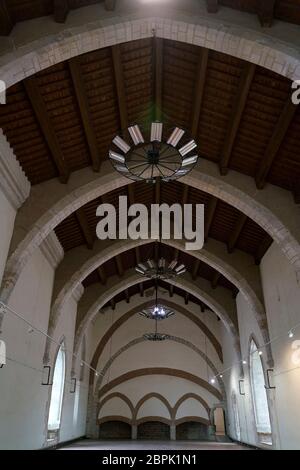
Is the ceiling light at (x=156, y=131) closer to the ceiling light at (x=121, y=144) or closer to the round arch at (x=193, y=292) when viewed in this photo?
the ceiling light at (x=121, y=144)

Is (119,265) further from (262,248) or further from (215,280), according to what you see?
(262,248)

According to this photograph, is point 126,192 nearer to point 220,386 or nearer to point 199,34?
point 199,34

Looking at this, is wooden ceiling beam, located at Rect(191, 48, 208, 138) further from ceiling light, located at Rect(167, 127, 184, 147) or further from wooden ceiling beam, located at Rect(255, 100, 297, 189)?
ceiling light, located at Rect(167, 127, 184, 147)

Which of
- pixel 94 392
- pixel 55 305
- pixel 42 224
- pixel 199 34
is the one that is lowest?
pixel 94 392

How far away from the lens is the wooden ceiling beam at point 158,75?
22.4ft

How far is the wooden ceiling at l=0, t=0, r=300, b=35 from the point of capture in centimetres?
547

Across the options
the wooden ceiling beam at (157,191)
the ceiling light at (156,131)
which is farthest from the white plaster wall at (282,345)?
the ceiling light at (156,131)

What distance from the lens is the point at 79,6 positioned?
5.91m

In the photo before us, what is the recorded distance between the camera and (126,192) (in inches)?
439

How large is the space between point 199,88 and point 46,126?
3.31 metres

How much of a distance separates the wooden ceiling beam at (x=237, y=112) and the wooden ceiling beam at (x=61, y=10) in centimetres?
328

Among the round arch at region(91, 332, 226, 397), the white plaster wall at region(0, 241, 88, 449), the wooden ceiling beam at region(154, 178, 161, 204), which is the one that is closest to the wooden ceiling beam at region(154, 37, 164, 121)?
the wooden ceiling beam at region(154, 178, 161, 204)

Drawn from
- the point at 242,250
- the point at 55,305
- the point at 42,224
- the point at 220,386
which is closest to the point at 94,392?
the point at 220,386
